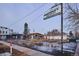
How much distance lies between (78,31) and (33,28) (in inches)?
17.2

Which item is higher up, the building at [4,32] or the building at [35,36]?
the building at [4,32]

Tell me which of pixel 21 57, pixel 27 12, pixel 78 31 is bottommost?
pixel 21 57

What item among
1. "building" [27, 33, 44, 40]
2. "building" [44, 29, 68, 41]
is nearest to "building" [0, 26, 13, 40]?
"building" [27, 33, 44, 40]

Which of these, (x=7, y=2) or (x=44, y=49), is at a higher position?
(x=7, y=2)

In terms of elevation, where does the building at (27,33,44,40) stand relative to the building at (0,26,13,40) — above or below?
below

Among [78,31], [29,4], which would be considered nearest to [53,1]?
[29,4]

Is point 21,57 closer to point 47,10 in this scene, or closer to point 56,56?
point 56,56

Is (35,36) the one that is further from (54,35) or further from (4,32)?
(4,32)

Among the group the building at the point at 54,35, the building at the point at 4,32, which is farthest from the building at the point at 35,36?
the building at the point at 4,32

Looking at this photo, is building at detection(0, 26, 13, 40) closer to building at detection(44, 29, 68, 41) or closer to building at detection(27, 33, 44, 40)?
building at detection(27, 33, 44, 40)

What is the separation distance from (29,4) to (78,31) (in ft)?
1.79

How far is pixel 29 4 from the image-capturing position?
1604 mm

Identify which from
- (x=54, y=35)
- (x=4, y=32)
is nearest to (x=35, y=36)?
(x=54, y=35)

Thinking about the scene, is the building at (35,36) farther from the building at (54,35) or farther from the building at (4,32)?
the building at (4,32)
